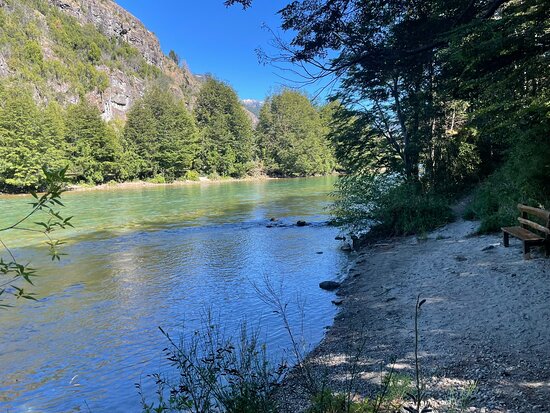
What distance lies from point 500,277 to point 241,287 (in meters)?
5.60

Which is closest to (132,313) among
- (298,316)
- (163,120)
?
(298,316)

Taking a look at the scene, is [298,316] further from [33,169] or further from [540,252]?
[33,169]

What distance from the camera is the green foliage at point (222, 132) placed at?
7044 centimetres

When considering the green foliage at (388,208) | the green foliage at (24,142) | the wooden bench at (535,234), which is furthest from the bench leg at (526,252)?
the green foliage at (24,142)

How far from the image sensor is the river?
5.62 m

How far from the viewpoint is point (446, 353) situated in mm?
4820

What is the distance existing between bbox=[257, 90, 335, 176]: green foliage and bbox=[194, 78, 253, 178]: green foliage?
11.4ft

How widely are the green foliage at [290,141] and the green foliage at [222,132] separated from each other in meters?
3.47

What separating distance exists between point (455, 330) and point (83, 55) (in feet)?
426

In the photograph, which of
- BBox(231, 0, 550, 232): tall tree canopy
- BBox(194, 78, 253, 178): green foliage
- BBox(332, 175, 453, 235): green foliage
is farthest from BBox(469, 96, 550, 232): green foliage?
BBox(194, 78, 253, 178): green foliage

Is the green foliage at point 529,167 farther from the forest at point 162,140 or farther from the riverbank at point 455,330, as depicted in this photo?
the forest at point 162,140

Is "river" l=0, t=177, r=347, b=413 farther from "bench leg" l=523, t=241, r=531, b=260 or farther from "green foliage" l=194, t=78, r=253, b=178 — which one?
"green foliage" l=194, t=78, r=253, b=178

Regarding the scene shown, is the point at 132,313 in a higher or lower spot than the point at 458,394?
lower

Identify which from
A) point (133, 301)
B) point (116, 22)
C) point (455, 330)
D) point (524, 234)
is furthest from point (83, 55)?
point (455, 330)
